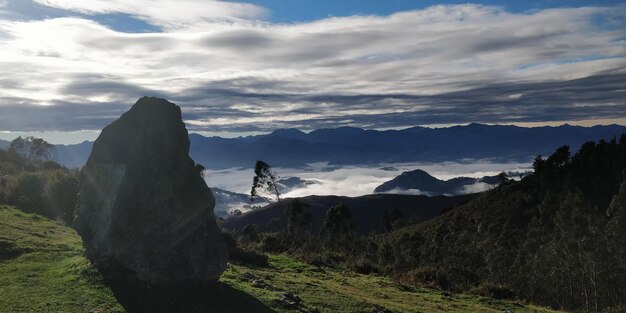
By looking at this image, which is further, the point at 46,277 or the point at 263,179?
the point at 263,179

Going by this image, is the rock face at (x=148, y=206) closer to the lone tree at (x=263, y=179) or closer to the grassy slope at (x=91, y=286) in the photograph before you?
the grassy slope at (x=91, y=286)

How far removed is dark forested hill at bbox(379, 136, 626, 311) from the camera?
6128 cm

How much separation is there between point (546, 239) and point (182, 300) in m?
88.7

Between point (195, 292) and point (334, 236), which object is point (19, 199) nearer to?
point (195, 292)

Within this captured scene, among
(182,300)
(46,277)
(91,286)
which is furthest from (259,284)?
(46,277)

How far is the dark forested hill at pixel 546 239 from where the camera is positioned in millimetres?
61281

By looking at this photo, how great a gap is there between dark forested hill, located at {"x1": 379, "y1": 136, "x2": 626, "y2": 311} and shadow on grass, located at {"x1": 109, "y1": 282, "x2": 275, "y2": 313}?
22.0 m

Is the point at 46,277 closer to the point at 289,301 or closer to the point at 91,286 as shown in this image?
the point at 91,286

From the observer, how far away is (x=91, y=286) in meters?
19.5

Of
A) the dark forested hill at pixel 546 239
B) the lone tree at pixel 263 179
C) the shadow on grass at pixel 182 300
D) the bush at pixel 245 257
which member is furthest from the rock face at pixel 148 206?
the lone tree at pixel 263 179

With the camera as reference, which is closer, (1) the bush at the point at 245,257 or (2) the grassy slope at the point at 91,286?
(2) the grassy slope at the point at 91,286

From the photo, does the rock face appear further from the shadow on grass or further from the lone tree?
the lone tree

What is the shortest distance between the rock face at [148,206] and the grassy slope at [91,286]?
5.42 ft

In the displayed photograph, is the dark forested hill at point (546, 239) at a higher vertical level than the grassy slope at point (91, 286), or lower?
lower
